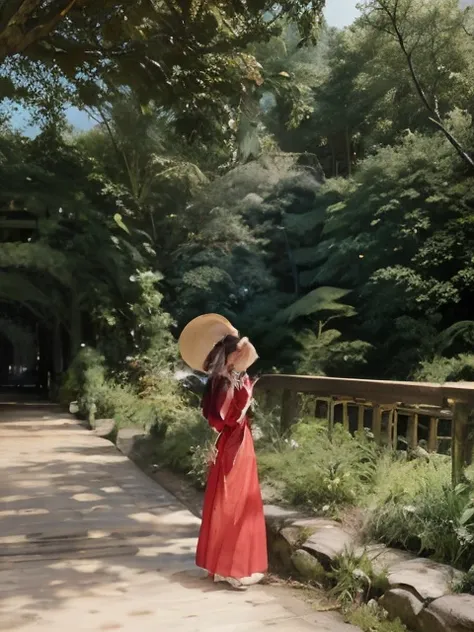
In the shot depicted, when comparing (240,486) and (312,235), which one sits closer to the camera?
(240,486)

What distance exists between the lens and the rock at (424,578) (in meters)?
2.98

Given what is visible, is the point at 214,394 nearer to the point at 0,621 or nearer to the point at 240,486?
the point at 240,486

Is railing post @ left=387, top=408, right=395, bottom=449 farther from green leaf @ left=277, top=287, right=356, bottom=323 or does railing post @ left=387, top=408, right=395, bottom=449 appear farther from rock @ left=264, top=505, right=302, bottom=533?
green leaf @ left=277, top=287, right=356, bottom=323

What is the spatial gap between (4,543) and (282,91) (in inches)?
246

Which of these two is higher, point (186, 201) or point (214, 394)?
point (186, 201)

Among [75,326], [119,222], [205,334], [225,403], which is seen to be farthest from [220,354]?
[75,326]

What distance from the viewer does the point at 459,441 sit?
3.75 meters

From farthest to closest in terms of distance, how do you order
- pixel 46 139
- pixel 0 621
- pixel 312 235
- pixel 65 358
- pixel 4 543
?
pixel 65 358 < pixel 312 235 < pixel 46 139 < pixel 4 543 < pixel 0 621

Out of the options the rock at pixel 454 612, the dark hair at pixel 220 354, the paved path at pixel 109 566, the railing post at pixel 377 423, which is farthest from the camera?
the railing post at pixel 377 423

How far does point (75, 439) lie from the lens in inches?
421

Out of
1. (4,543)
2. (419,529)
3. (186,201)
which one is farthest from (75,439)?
(186,201)

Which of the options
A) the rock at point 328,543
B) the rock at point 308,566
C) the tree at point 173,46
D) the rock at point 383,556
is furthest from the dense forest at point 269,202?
the rock at point 383,556

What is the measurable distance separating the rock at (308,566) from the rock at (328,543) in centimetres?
3

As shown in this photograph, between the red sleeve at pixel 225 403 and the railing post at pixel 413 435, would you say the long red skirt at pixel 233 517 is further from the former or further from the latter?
the railing post at pixel 413 435
